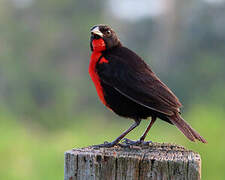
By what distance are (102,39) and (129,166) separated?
1.69 meters

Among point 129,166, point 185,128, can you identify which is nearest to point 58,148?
point 185,128

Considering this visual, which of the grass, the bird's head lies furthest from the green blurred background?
the bird's head

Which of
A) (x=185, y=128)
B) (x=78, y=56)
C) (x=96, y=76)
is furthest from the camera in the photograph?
(x=78, y=56)

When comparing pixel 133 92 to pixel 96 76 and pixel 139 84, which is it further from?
pixel 96 76

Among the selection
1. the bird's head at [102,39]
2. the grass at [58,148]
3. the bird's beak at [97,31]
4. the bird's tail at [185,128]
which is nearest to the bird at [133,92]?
the bird's tail at [185,128]

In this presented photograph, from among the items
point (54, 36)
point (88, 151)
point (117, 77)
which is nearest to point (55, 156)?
point (117, 77)

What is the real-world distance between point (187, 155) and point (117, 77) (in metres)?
1.08

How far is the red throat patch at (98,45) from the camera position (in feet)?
14.5

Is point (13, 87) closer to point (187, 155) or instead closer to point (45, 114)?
point (45, 114)

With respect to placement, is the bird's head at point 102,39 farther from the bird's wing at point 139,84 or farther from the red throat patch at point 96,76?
the bird's wing at point 139,84

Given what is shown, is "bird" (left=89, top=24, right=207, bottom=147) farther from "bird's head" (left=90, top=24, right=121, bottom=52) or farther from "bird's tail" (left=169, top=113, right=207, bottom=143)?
"bird's head" (left=90, top=24, right=121, bottom=52)

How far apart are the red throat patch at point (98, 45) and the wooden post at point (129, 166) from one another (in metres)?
1.40

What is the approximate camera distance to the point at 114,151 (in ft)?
10.9

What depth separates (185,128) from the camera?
12.9ft
